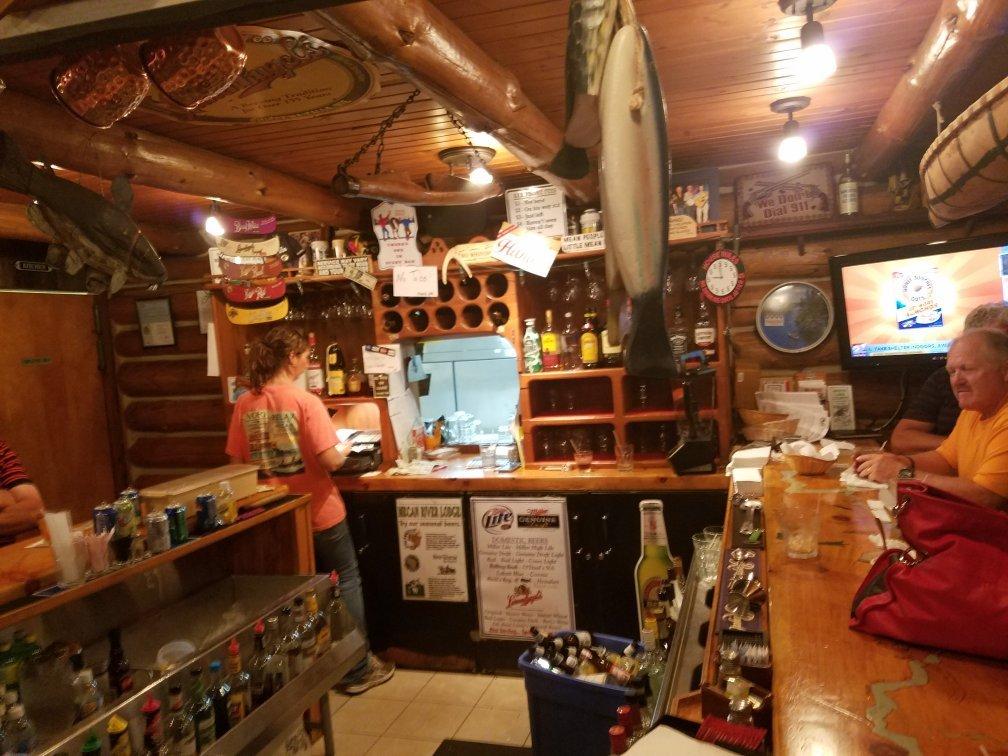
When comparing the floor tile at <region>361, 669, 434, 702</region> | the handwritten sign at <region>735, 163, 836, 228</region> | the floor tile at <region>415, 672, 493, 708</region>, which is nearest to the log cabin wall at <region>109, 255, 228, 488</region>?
the floor tile at <region>361, 669, 434, 702</region>

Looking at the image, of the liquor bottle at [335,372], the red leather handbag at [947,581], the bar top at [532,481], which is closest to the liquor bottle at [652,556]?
the bar top at [532,481]

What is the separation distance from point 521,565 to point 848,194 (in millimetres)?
2815

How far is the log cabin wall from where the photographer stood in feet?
16.3

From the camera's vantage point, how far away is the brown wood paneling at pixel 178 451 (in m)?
5.01

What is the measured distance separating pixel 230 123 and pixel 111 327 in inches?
131

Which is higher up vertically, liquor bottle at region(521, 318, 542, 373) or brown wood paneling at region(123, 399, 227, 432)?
liquor bottle at region(521, 318, 542, 373)

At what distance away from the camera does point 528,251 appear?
380 centimetres

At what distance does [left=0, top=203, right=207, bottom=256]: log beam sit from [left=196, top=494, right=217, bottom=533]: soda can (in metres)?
2.50

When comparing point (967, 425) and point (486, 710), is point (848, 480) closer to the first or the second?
point (967, 425)

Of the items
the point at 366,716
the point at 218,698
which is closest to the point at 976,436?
the point at 218,698

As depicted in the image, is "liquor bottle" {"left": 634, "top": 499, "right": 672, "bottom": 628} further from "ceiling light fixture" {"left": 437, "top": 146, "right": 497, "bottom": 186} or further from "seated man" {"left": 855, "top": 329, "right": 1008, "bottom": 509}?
"ceiling light fixture" {"left": 437, "top": 146, "right": 497, "bottom": 186}

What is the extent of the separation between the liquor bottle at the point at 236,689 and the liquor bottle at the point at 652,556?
1375 millimetres

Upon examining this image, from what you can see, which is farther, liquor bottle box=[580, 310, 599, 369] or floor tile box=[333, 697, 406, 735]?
liquor bottle box=[580, 310, 599, 369]

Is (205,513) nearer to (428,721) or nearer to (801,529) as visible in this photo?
(428,721)
